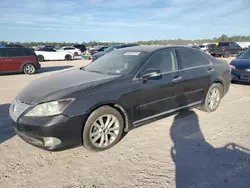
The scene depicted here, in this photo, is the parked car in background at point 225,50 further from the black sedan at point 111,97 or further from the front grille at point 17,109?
the front grille at point 17,109

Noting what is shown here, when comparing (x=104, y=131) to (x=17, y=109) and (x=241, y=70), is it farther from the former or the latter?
(x=241, y=70)

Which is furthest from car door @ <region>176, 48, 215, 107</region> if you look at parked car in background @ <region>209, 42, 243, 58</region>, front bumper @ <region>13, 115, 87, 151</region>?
parked car in background @ <region>209, 42, 243, 58</region>

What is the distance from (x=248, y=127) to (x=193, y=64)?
5.49 feet

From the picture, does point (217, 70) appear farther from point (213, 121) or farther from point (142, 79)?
point (142, 79)

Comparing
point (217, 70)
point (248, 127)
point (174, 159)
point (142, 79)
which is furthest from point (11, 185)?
point (217, 70)

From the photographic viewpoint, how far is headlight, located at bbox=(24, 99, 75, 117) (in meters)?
3.03

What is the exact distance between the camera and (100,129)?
3418 mm

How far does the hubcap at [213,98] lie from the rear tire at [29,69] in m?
10.9

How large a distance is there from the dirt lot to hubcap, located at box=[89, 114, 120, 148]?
0.16m

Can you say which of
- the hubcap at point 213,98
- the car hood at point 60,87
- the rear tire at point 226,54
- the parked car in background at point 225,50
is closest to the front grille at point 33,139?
the car hood at point 60,87

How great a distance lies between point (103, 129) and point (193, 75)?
2.35 m

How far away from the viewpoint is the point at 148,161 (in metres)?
3.15

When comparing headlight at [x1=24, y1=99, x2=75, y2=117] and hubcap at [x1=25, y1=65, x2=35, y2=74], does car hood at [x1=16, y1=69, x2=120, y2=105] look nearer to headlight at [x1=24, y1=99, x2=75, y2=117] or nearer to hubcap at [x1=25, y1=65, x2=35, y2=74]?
headlight at [x1=24, y1=99, x2=75, y2=117]

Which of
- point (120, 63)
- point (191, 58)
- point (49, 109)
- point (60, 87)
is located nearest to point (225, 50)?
point (191, 58)
